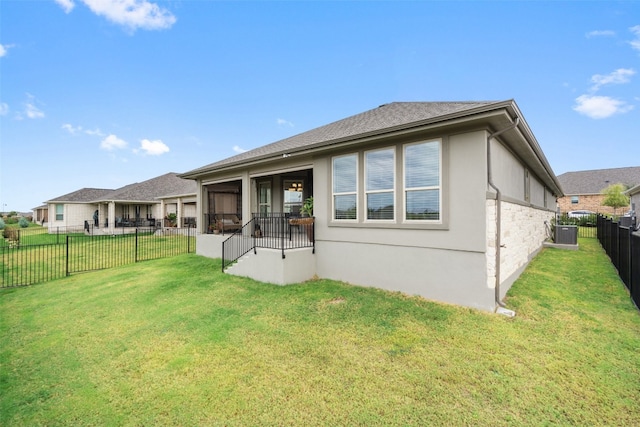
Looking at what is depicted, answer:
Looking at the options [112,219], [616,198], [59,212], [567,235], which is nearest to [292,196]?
[567,235]

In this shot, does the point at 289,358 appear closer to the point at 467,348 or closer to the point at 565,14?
the point at 467,348

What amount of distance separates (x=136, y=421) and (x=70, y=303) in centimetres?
590

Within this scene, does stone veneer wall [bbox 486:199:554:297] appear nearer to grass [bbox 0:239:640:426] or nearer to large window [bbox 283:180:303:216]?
grass [bbox 0:239:640:426]

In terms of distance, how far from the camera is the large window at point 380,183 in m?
6.28

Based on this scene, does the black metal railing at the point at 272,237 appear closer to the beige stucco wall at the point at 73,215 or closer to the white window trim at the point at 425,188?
the white window trim at the point at 425,188

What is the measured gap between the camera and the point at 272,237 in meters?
9.07

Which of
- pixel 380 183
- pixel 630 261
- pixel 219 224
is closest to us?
pixel 630 261

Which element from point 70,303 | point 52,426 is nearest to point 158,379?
point 52,426

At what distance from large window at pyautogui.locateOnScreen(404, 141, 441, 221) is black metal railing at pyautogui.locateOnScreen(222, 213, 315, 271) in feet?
9.49

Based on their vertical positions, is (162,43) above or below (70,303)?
above

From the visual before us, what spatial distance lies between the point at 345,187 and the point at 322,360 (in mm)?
4415

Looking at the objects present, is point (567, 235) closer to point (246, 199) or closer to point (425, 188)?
point (425, 188)

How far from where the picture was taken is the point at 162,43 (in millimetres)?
14875

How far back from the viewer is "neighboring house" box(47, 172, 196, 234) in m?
24.1
